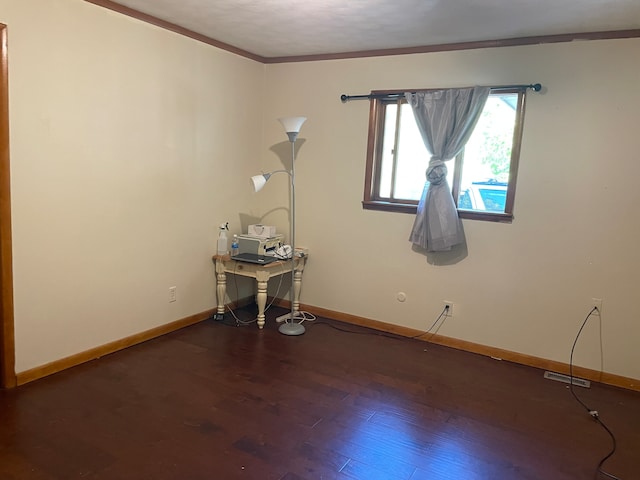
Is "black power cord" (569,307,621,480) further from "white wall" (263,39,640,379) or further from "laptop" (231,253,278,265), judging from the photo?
"laptop" (231,253,278,265)

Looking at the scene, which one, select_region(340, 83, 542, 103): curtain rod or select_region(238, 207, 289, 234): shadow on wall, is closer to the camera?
select_region(340, 83, 542, 103): curtain rod

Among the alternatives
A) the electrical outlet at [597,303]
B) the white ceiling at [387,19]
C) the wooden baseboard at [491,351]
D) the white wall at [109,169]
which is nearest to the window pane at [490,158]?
the white ceiling at [387,19]

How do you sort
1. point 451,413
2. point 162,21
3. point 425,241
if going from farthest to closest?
point 425,241 → point 162,21 → point 451,413

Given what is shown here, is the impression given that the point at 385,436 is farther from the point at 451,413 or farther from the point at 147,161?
the point at 147,161

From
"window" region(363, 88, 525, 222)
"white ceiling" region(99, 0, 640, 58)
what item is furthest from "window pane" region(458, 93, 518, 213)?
"white ceiling" region(99, 0, 640, 58)

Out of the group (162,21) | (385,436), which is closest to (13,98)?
(162,21)

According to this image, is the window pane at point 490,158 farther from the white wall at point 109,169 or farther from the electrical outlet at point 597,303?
the white wall at point 109,169

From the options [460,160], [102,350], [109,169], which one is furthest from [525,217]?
[102,350]

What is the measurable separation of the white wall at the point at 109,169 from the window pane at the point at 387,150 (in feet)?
4.36

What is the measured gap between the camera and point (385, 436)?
97.3 inches

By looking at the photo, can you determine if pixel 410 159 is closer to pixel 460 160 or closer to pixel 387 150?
pixel 387 150

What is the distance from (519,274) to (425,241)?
2.40 feet

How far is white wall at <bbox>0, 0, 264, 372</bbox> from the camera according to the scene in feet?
8.91

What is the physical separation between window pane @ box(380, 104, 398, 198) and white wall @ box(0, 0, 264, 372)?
4.36 feet
